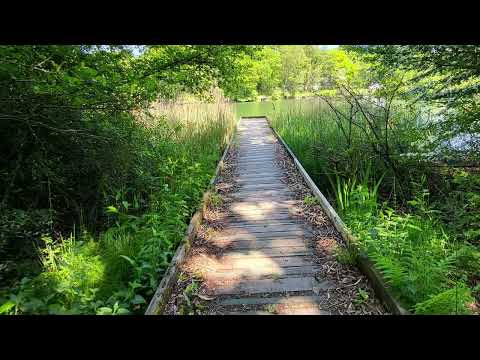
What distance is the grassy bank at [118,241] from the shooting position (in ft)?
7.45

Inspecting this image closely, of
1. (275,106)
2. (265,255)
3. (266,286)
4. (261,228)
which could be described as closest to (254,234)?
(261,228)

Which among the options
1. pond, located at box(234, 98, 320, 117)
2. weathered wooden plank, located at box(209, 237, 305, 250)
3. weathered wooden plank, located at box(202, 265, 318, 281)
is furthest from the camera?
pond, located at box(234, 98, 320, 117)

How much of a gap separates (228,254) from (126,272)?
1.02 m

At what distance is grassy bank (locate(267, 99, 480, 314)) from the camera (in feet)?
7.07

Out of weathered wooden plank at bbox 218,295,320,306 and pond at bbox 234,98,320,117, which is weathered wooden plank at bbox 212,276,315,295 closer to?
weathered wooden plank at bbox 218,295,320,306

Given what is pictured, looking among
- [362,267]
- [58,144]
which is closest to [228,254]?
[362,267]

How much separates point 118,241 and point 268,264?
152 centimetres

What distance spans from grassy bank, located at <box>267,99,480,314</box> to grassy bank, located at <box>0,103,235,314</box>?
1.95 metres

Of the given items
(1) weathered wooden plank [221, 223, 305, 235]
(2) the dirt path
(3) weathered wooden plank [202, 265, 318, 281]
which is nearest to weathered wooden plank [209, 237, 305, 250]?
(2) the dirt path

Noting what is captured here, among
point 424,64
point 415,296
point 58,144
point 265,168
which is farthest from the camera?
point 265,168

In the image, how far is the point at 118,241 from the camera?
120 inches

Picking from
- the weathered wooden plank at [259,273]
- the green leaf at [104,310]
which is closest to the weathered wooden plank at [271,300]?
the weathered wooden plank at [259,273]

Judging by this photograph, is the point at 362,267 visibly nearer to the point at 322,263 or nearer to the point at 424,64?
the point at 322,263
